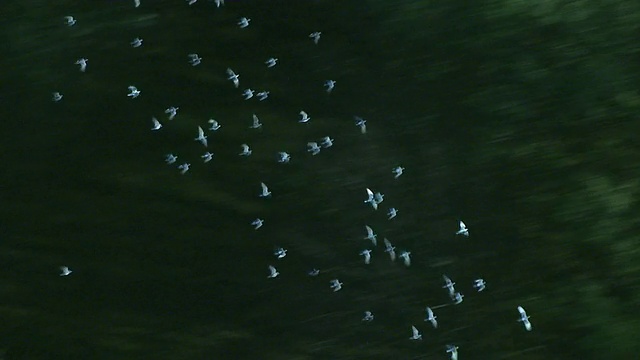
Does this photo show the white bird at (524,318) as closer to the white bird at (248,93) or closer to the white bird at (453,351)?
the white bird at (453,351)

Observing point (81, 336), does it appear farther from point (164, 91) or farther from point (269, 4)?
point (269, 4)

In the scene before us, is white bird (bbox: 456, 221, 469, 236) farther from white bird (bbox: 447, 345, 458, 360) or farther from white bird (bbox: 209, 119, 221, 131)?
white bird (bbox: 209, 119, 221, 131)

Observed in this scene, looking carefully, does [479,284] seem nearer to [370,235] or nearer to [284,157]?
[370,235]

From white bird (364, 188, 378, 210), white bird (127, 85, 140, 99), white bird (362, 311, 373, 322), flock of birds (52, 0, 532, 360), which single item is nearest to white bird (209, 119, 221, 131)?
flock of birds (52, 0, 532, 360)

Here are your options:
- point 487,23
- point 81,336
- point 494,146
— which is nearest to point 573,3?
point 487,23

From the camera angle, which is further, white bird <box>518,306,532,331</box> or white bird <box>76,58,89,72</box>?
white bird <box>518,306,532,331</box>

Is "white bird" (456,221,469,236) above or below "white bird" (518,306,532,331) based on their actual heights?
above

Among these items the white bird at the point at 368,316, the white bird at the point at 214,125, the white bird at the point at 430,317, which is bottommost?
the white bird at the point at 430,317

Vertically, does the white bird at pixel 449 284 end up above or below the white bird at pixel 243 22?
below

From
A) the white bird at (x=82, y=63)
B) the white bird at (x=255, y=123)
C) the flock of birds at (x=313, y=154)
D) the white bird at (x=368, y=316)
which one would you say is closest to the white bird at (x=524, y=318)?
the flock of birds at (x=313, y=154)
